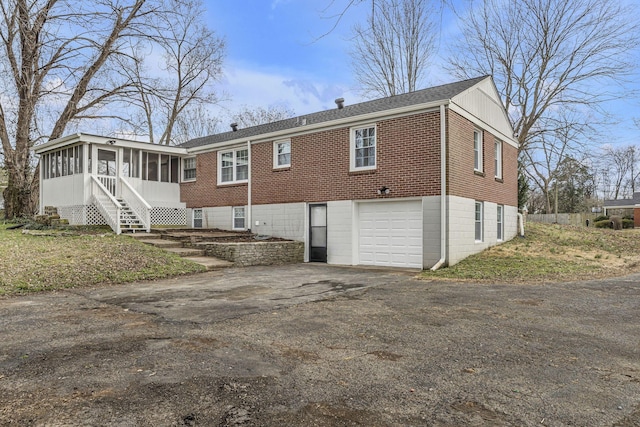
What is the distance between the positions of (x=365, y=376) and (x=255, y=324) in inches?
85.2

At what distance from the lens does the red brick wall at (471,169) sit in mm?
11312

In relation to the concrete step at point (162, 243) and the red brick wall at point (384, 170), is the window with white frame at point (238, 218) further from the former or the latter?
the concrete step at point (162, 243)

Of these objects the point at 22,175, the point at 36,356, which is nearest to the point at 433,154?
the point at 36,356

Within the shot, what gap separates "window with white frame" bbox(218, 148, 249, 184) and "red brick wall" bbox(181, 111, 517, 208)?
311mm

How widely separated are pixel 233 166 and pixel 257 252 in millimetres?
5191

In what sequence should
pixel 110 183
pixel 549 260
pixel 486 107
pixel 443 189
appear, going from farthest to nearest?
pixel 110 183, pixel 486 107, pixel 549 260, pixel 443 189

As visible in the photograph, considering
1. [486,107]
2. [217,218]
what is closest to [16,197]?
[217,218]

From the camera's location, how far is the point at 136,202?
15.4 m

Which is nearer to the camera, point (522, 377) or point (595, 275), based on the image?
point (522, 377)

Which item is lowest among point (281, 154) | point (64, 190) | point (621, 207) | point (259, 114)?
point (621, 207)

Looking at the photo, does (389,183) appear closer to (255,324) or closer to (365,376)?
(255,324)

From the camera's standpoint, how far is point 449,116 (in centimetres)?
1113

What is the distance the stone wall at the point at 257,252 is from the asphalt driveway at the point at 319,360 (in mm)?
5019

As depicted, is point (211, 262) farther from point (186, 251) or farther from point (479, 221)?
point (479, 221)
